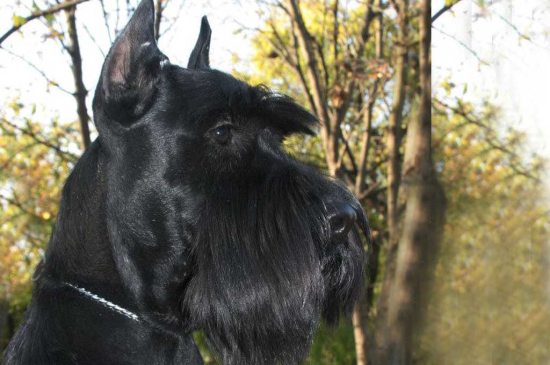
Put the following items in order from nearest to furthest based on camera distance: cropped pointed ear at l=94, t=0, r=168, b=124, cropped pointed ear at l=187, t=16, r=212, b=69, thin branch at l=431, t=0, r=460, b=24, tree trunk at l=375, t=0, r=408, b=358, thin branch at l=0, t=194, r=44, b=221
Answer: cropped pointed ear at l=94, t=0, r=168, b=124
cropped pointed ear at l=187, t=16, r=212, b=69
tree trunk at l=375, t=0, r=408, b=358
thin branch at l=431, t=0, r=460, b=24
thin branch at l=0, t=194, r=44, b=221

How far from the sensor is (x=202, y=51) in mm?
3342

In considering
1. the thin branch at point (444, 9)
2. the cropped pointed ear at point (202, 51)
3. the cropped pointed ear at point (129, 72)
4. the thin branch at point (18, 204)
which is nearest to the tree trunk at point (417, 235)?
the thin branch at point (444, 9)

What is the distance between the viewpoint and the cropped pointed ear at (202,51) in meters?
3.30

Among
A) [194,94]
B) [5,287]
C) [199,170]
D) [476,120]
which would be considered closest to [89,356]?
[199,170]

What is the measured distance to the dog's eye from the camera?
2611mm

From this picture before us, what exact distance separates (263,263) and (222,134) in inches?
18.8

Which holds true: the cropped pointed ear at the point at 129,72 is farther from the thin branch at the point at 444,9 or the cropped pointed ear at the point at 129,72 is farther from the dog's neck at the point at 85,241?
the thin branch at the point at 444,9

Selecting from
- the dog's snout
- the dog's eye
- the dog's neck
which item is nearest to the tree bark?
the dog's neck

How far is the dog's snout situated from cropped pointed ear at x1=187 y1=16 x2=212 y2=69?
1068 mm

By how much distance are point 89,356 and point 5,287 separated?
5.71 meters

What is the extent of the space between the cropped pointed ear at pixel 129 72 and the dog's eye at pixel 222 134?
0.29m

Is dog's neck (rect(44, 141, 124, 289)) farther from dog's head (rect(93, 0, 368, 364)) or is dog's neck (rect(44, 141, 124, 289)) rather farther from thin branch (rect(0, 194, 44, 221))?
thin branch (rect(0, 194, 44, 221))

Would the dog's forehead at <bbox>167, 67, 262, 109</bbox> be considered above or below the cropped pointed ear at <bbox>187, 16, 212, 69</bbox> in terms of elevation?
below

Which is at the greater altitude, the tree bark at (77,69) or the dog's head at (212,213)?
the tree bark at (77,69)
